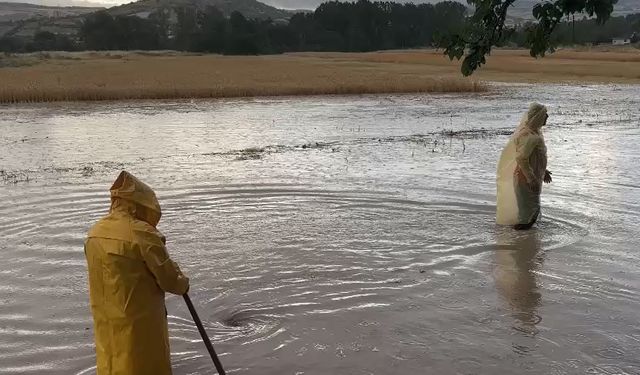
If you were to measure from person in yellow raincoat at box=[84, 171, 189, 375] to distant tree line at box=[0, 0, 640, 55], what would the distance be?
289ft

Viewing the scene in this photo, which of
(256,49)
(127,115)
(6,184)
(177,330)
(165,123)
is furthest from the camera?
(256,49)

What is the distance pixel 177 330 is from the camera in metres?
6.23

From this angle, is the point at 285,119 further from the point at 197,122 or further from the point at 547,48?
the point at 547,48

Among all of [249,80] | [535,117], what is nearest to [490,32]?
[535,117]

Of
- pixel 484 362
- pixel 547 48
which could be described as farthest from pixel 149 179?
pixel 547 48

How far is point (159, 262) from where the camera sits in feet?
13.6

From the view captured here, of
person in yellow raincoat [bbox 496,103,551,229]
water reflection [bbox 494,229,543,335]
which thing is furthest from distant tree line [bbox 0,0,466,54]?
water reflection [bbox 494,229,543,335]

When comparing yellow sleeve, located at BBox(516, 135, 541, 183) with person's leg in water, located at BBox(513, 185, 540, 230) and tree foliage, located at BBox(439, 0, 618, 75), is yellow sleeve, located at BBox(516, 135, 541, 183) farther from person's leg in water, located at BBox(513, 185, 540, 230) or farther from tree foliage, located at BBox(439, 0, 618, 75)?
tree foliage, located at BBox(439, 0, 618, 75)

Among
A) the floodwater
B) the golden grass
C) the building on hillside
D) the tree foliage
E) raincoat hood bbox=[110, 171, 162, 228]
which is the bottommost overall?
the floodwater

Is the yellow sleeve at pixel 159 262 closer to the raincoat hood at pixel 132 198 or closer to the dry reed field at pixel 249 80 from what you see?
the raincoat hood at pixel 132 198

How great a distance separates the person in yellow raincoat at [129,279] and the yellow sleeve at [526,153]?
5.77m

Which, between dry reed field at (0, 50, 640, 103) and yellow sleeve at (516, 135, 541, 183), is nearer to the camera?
yellow sleeve at (516, 135, 541, 183)

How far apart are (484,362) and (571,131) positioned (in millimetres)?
16486

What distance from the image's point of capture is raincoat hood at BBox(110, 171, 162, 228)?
13.8ft
